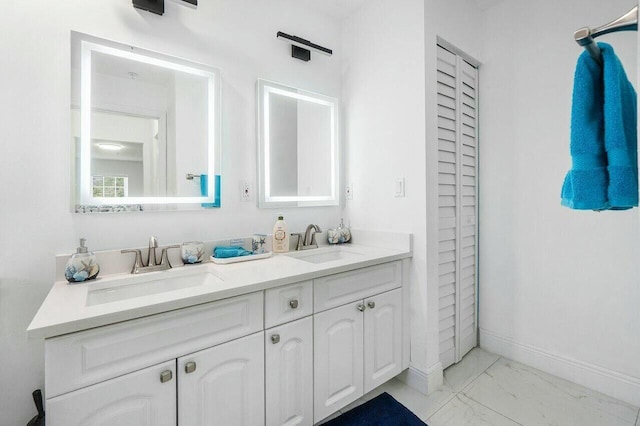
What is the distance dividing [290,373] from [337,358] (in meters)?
0.28

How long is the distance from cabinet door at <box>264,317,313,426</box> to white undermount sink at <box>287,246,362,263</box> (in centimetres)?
53

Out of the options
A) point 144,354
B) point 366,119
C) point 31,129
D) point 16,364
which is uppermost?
point 366,119

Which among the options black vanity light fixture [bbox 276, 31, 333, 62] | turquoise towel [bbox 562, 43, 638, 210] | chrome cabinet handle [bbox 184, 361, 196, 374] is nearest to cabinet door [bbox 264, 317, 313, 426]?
chrome cabinet handle [bbox 184, 361, 196, 374]

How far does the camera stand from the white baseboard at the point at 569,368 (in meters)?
1.64

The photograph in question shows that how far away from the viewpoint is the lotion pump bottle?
1816 mm

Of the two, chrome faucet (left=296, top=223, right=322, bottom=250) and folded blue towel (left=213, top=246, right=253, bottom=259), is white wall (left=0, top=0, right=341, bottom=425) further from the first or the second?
chrome faucet (left=296, top=223, right=322, bottom=250)

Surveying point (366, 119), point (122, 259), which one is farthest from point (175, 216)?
point (366, 119)

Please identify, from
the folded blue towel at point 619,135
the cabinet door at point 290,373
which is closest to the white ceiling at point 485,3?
the folded blue towel at point 619,135

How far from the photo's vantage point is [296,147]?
207 centimetres

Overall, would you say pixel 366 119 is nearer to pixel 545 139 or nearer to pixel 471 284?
pixel 545 139

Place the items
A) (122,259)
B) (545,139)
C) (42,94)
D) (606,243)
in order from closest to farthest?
(42,94) → (122,259) → (606,243) → (545,139)

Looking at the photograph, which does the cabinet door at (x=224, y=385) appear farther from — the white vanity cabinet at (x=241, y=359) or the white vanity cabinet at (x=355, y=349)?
the white vanity cabinet at (x=355, y=349)

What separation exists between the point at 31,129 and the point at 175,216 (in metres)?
0.65

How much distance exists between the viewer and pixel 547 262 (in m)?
1.92
